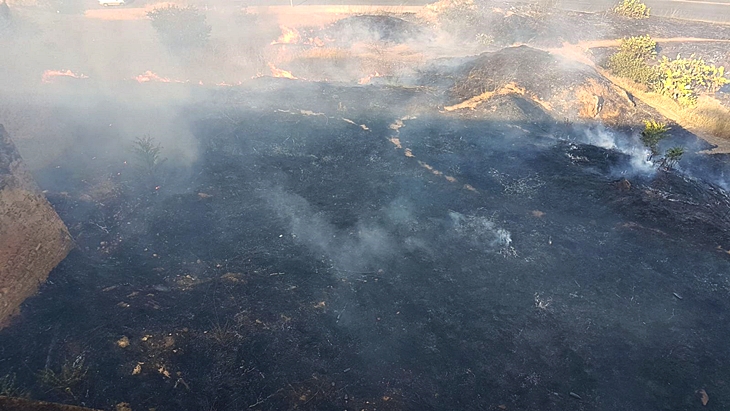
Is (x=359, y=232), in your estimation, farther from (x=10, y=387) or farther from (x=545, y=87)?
(x=545, y=87)

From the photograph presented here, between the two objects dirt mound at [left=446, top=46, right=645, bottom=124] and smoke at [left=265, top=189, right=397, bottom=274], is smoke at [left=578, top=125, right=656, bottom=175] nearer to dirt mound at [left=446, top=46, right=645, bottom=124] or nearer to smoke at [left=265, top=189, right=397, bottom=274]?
dirt mound at [left=446, top=46, right=645, bottom=124]

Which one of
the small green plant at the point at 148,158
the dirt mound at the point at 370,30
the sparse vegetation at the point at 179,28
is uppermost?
the sparse vegetation at the point at 179,28

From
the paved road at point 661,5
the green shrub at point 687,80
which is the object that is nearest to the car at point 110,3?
the paved road at point 661,5

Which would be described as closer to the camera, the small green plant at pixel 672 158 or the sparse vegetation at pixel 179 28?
the small green plant at pixel 672 158

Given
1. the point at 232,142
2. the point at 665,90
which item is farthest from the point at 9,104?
the point at 665,90

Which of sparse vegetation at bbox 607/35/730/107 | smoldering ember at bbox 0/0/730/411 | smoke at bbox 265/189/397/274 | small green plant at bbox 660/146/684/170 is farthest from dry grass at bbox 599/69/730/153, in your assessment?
smoke at bbox 265/189/397/274

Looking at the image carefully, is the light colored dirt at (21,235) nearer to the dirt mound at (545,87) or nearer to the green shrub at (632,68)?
the dirt mound at (545,87)

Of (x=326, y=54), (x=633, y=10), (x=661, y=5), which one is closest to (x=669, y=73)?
(x=633, y=10)
